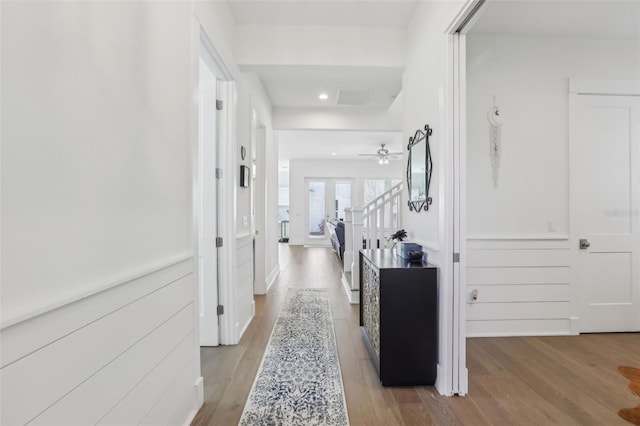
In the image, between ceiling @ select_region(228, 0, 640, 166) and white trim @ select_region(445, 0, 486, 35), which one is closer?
white trim @ select_region(445, 0, 486, 35)

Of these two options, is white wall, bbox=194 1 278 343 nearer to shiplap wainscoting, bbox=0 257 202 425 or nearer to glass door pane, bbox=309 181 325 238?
shiplap wainscoting, bbox=0 257 202 425

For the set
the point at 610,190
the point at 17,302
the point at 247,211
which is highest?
the point at 610,190

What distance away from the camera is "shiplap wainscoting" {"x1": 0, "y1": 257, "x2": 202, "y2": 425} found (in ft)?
2.52

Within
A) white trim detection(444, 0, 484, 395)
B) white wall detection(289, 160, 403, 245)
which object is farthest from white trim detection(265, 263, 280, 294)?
white wall detection(289, 160, 403, 245)

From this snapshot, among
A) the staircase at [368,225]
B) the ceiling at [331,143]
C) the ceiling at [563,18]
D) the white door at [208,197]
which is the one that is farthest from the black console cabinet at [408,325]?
the ceiling at [331,143]

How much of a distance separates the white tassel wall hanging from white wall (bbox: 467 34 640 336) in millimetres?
43

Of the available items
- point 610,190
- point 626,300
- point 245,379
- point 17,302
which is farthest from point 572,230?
point 17,302

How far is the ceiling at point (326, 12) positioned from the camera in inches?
99.5

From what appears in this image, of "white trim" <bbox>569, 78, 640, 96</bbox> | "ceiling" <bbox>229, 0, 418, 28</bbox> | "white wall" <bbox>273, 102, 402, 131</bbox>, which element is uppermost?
"ceiling" <bbox>229, 0, 418, 28</bbox>

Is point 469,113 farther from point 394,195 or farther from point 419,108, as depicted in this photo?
point 394,195

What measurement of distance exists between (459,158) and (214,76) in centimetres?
210

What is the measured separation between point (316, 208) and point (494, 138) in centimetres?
740

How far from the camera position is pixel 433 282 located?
80.1 inches

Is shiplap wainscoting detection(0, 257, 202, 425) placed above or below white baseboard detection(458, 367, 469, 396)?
above
